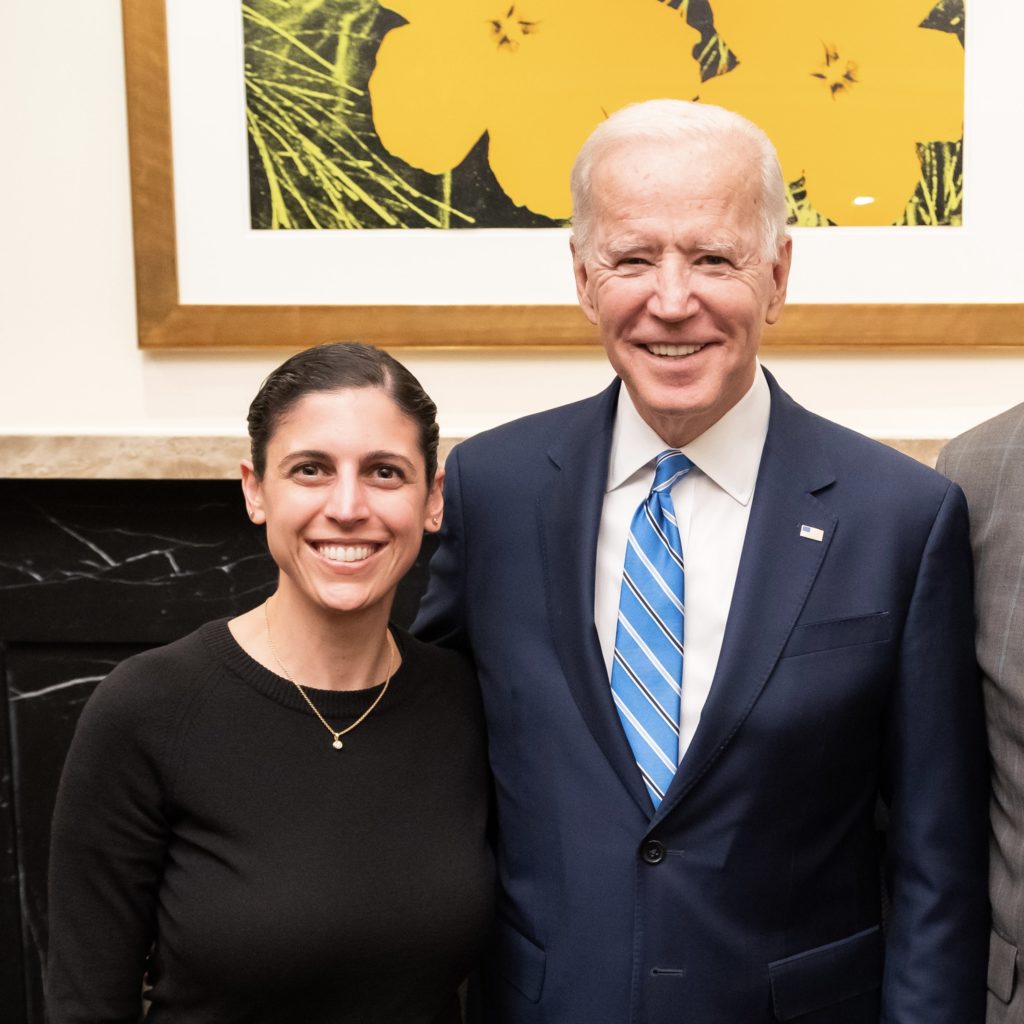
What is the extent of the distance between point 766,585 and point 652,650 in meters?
0.15

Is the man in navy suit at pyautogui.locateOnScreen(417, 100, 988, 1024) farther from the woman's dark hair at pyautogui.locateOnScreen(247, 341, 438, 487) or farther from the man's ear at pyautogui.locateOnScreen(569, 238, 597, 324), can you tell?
the woman's dark hair at pyautogui.locateOnScreen(247, 341, 438, 487)

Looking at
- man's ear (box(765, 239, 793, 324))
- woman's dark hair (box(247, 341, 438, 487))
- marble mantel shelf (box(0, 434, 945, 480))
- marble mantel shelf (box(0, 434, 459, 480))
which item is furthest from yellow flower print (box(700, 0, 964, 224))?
woman's dark hair (box(247, 341, 438, 487))

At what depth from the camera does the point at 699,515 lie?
1372 millimetres

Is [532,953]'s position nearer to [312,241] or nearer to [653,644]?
[653,644]

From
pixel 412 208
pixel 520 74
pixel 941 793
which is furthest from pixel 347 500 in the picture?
pixel 520 74

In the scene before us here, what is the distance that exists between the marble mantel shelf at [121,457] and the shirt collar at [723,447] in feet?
2.12

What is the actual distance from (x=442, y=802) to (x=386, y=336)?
94 cm

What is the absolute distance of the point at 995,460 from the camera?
4.48 feet

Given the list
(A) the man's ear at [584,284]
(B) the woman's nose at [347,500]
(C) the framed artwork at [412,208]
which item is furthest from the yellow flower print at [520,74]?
(B) the woman's nose at [347,500]

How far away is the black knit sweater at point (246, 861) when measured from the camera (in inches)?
49.4

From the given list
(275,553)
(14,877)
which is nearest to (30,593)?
(14,877)

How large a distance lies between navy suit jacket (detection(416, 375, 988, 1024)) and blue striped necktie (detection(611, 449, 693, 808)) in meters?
0.03

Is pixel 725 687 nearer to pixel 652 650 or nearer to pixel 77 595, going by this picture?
pixel 652 650

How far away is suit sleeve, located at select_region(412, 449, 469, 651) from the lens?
4.91 feet
